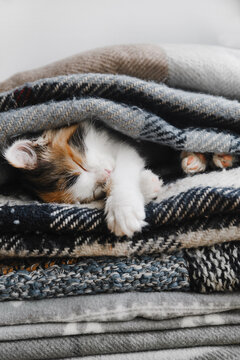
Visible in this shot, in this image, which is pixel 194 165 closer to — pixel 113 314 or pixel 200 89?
pixel 200 89

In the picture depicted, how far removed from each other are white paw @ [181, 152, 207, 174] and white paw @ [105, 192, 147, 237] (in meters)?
0.17

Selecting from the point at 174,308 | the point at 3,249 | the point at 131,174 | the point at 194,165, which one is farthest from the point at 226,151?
the point at 3,249

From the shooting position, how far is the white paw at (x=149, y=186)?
0.65m

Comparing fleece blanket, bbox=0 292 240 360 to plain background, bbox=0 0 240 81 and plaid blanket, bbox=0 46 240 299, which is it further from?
plain background, bbox=0 0 240 81

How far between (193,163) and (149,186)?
12 cm

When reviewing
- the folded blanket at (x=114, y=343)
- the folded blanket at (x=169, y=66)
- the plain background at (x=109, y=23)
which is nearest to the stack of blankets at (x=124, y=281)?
the folded blanket at (x=114, y=343)

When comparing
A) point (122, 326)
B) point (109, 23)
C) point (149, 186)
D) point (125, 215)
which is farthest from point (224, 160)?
point (109, 23)

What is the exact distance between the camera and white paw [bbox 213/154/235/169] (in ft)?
2.31

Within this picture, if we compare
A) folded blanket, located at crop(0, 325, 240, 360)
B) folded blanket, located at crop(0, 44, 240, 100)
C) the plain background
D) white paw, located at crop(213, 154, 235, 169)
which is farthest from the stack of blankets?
the plain background

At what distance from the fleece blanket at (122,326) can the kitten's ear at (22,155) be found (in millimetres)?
288

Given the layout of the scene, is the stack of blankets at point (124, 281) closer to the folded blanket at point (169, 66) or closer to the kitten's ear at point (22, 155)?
the kitten's ear at point (22, 155)

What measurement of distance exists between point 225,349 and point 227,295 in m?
0.08

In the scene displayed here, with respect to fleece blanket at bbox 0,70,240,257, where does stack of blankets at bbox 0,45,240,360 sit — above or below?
below

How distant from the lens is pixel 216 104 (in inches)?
26.9
